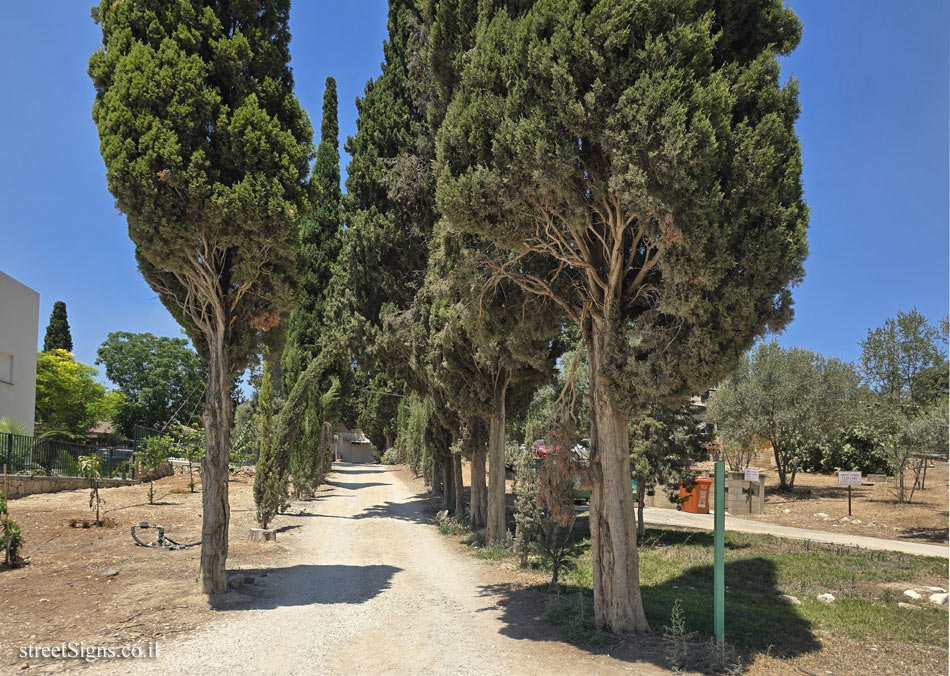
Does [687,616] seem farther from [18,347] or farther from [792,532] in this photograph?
[18,347]

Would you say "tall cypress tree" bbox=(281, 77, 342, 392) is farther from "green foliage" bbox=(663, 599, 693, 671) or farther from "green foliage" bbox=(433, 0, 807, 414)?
"green foliage" bbox=(663, 599, 693, 671)

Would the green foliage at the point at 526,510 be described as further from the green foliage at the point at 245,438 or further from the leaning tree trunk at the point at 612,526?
the green foliage at the point at 245,438

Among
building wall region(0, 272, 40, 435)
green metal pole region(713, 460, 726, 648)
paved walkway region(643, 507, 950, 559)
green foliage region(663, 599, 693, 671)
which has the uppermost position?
building wall region(0, 272, 40, 435)

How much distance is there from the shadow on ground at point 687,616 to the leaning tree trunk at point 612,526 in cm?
26

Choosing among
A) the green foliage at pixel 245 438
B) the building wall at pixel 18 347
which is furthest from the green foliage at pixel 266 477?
the building wall at pixel 18 347

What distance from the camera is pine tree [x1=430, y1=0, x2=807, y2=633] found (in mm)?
5938

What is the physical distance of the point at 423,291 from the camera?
1605cm

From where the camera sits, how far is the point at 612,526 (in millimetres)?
6832

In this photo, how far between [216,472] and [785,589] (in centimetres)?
968

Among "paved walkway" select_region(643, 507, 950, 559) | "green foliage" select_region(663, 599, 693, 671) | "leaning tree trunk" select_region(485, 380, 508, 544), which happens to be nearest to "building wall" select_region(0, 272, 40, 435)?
"leaning tree trunk" select_region(485, 380, 508, 544)

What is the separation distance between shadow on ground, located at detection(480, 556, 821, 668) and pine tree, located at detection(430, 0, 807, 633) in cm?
55

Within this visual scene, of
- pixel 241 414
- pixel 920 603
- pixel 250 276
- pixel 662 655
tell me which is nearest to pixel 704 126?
pixel 662 655

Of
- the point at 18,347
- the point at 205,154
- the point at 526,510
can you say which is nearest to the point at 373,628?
the point at 526,510

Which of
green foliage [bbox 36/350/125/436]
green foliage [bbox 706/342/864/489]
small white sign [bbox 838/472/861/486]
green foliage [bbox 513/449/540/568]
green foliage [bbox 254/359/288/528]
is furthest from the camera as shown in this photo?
green foliage [bbox 36/350/125/436]
